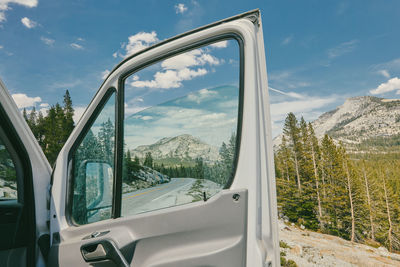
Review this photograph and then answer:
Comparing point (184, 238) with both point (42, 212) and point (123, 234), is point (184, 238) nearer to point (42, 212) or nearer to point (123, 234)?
point (123, 234)

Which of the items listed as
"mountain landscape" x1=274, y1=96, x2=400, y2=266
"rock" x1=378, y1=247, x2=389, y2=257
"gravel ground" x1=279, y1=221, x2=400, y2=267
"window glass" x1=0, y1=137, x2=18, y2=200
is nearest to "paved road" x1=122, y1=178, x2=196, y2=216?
"window glass" x1=0, y1=137, x2=18, y2=200

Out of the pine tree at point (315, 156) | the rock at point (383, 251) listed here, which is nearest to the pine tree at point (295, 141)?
the pine tree at point (315, 156)

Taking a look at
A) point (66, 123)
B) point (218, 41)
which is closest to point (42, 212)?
point (218, 41)

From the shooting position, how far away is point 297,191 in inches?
1481

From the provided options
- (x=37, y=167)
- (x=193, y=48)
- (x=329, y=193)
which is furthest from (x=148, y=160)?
(x=329, y=193)

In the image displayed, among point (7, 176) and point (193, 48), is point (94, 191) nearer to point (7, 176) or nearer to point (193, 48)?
point (7, 176)

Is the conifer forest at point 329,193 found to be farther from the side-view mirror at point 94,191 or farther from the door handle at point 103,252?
the door handle at point 103,252

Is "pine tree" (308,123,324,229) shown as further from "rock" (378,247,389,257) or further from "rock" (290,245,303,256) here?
"rock" (290,245,303,256)

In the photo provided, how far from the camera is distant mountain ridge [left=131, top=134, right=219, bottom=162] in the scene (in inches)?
57.4

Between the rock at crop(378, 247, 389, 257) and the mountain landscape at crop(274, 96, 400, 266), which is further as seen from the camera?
the mountain landscape at crop(274, 96, 400, 266)

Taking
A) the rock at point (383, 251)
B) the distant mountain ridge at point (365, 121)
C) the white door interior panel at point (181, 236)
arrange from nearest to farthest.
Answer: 1. the white door interior panel at point (181, 236)
2. the rock at point (383, 251)
3. the distant mountain ridge at point (365, 121)

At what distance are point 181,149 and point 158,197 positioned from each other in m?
0.32

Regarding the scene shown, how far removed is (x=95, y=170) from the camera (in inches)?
72.0

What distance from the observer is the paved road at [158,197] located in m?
1.50
